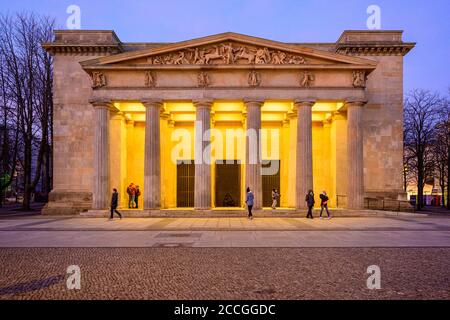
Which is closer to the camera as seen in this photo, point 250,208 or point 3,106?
point 250,208

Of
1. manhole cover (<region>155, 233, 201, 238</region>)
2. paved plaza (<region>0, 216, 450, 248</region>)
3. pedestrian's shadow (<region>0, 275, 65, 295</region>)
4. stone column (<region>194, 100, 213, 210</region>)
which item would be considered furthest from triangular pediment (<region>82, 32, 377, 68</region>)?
pedestrian's shadow (<region>0, 275, 65, 295</region>)

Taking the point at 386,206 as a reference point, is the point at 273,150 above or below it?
above

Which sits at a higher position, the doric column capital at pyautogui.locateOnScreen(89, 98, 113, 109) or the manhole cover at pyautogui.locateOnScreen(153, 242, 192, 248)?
the doric column capital at pyautogui.locateOnScreen(89, 98, 113, 109)

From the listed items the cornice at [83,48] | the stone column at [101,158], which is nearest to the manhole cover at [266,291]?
the stone column at [101,158]

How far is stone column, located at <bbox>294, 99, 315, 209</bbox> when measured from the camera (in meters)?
29.9

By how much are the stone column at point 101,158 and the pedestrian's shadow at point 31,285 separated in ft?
69.2

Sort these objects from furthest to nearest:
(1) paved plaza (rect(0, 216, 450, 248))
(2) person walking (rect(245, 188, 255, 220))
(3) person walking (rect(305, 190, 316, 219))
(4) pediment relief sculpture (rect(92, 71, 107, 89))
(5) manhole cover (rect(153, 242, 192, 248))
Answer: (4) pediment relief sculpture (rect(92, 71, 107, 89)) → (3) person walking (rect(305, 190, 316, 219)) → (2) person walking (rect(245, 188, 255, 220)) → (1) paved plaza (rect(0, 216, 450, 248)) → (5) manhole cover (rect(153, 242, 192, 248))

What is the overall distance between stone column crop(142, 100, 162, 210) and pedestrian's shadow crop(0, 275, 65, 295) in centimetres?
2014

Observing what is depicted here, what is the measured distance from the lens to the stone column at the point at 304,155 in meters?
29.9

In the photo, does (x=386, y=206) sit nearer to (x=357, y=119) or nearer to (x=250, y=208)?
(x=357, y=119)

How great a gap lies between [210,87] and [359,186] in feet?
44.5

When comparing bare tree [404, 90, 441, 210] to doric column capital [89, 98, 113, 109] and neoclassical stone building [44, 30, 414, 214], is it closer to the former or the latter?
neoclassical stone building [44, 30, 414, 214]
